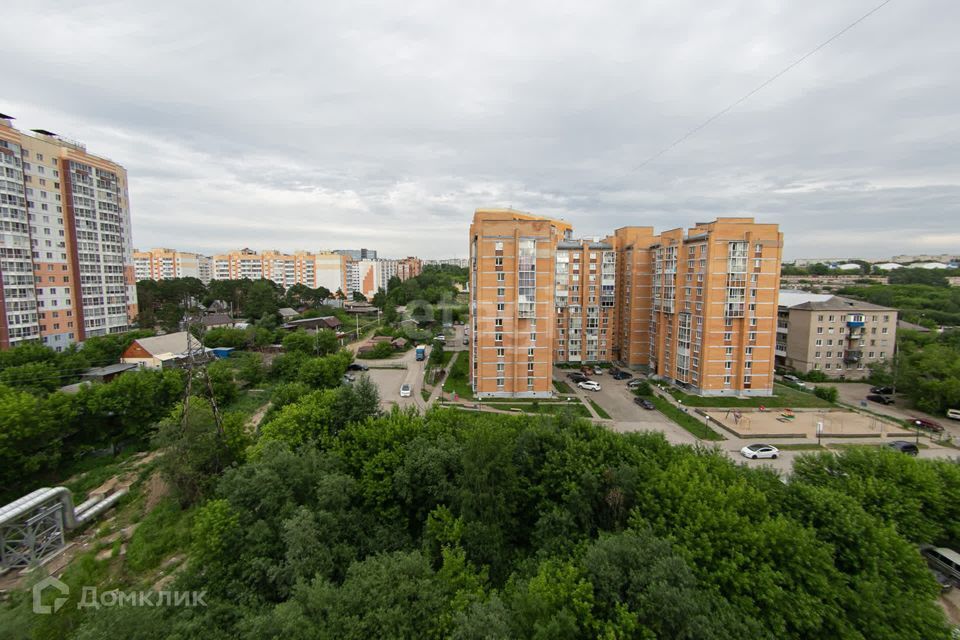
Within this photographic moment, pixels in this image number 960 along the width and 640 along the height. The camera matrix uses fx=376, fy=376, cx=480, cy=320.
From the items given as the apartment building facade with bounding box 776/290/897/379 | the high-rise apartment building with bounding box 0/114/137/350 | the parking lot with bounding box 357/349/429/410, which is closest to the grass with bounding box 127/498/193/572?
the parking lot with bounding box 357/349/429/410

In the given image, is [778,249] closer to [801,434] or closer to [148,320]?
[801,434]

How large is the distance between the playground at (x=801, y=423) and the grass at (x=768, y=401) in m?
0.69

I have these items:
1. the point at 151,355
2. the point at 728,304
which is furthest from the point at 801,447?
the point at 151,355

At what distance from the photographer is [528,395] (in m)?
28.6

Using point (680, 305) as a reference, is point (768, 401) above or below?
below

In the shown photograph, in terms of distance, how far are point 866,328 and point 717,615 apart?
40.6 meters

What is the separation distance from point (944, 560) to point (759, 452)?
8058 millimetres

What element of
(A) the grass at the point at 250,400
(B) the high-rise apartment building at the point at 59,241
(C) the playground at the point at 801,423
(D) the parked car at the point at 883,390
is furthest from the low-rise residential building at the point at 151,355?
(D) the parked car at the point at 883,390

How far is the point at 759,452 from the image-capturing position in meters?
20.2

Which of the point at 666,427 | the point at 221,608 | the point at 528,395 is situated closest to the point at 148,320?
the point at 528,395

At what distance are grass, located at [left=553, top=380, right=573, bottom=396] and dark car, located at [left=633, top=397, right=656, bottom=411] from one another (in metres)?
4.95

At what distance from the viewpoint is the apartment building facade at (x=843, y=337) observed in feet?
112

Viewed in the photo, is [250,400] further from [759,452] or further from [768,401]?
[768,401]

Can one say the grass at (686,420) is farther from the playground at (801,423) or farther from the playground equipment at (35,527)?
the playground equipment at (35,527)
